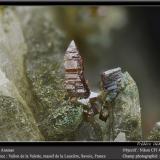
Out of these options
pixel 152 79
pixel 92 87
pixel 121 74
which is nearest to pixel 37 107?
pixel 92 87

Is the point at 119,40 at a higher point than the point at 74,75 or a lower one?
higher

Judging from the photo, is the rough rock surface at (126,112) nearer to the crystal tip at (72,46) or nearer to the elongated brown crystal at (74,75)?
the elongated brown crystal at (74,75)

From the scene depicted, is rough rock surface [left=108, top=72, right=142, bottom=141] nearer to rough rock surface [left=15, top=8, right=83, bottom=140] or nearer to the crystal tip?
rough rock surface [left=15, top=8, right=83, bottom=140]

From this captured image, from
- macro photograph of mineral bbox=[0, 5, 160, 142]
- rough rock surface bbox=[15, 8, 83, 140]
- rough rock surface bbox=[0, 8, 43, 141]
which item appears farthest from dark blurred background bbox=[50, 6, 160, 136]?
rough rock surface bbox=[0, 8, 43, 141]

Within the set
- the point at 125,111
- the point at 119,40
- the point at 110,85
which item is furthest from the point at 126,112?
the point at 119,40

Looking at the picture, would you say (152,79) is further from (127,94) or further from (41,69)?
(41,69)

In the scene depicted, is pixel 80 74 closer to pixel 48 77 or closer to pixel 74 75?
pixel 74 75
